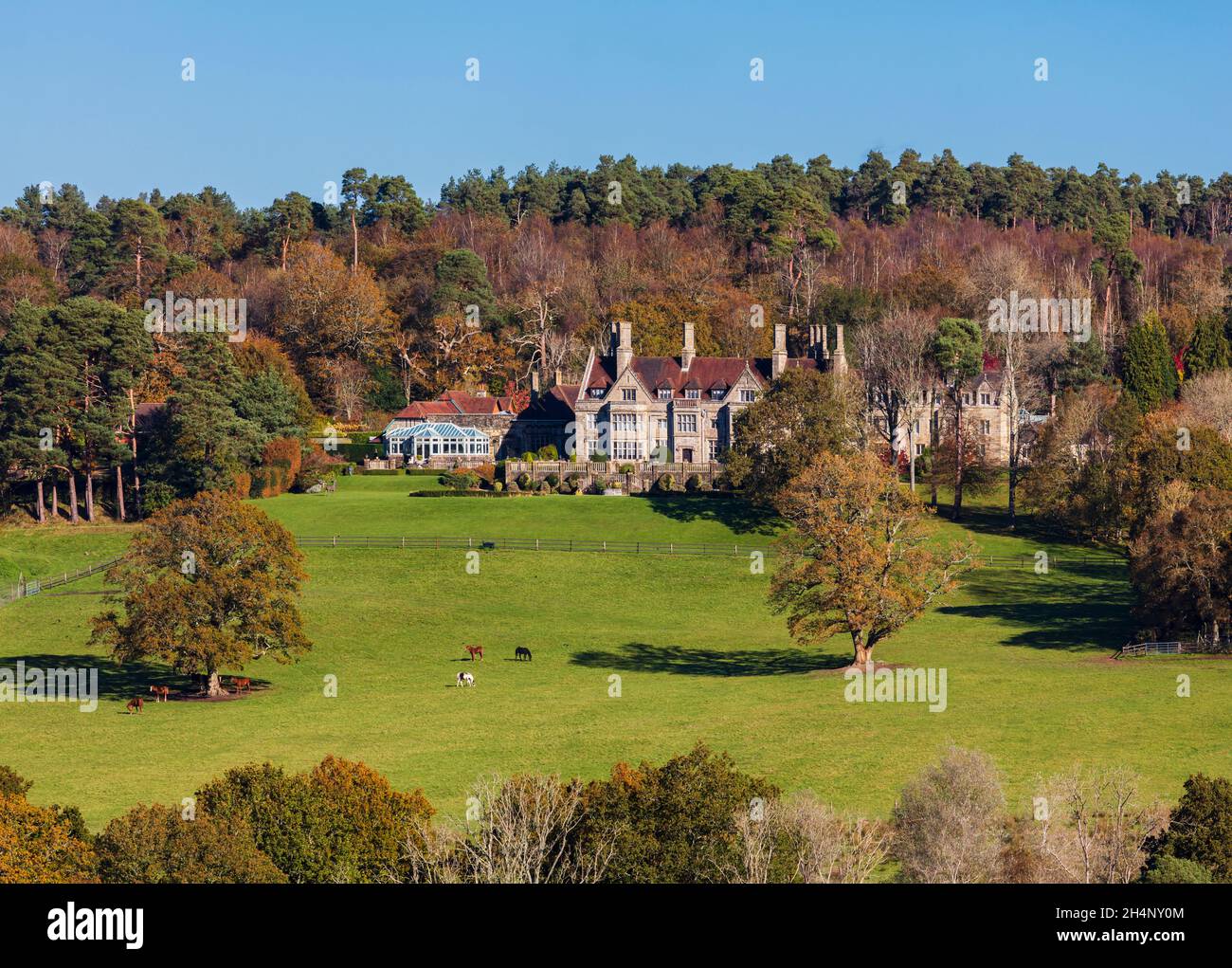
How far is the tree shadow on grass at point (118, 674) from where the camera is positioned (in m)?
62.9

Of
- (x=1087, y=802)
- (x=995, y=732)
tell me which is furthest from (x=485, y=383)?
(x=1087, y=802)

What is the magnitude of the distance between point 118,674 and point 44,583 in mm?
18523

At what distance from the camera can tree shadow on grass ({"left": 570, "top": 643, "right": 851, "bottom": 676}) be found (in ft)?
213

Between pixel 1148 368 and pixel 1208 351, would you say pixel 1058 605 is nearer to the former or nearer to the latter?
pixel 1148 368

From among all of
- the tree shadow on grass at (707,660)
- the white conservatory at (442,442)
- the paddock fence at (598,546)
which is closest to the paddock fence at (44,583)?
the paddock fence at (598,546)

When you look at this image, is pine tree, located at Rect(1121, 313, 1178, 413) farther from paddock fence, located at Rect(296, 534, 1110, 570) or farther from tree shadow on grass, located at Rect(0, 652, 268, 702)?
tree shadow on grass, located at Rect(0, 652, 268, 702)

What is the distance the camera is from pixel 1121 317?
154875 mm

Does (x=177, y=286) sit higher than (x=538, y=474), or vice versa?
(x=177, y=286)

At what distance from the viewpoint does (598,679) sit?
62.8 meters

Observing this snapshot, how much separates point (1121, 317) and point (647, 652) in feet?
333

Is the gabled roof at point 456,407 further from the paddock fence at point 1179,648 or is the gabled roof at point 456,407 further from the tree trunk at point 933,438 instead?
the paddock fence at point 1179,648

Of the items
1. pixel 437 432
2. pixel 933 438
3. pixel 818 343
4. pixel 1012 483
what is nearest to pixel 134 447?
pixel 437 432

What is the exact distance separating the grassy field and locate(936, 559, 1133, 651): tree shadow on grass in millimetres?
240
